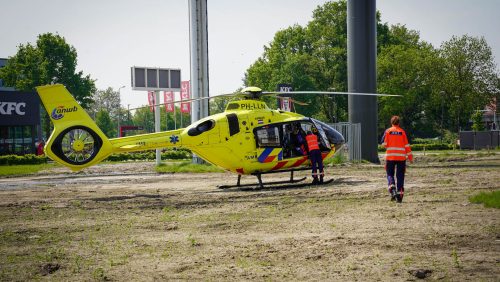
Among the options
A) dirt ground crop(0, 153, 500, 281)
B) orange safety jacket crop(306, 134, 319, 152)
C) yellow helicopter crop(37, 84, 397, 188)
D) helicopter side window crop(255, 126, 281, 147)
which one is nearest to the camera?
dirt ground crop(0, 153, 500, 281)

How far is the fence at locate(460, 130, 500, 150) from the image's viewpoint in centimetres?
5409

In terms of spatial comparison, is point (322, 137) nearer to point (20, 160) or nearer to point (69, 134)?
point (69, 134)

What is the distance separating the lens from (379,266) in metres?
7.39

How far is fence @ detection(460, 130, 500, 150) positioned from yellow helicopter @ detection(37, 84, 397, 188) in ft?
132

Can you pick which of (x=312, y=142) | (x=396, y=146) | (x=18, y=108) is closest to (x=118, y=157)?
(x=18, y=108)

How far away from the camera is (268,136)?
18703 mm

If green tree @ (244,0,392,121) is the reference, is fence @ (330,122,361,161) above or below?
below

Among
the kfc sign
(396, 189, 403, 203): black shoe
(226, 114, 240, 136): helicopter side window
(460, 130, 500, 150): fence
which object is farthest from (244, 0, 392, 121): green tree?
(396, 189, 403, 203): black shoe

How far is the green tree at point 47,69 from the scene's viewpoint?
235 feet

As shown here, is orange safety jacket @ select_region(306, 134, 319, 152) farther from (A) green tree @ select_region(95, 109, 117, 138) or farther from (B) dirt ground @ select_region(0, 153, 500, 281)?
(A) green tree @ select_region(95, 109, 117, 138)

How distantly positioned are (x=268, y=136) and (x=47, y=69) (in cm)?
6025

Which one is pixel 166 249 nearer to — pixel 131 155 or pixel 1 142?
pixel 131 155

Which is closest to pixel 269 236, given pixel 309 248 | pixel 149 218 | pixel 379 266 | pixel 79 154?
pixel 309 248

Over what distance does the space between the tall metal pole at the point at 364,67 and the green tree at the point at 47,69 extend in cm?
4953
